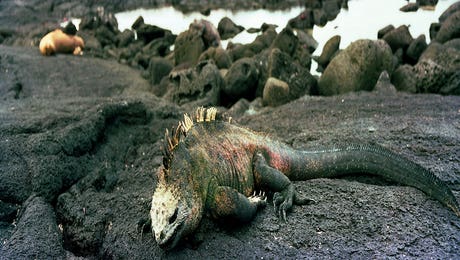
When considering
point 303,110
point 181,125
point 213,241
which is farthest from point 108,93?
point 213,241

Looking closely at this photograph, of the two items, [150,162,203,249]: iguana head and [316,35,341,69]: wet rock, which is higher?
[150,162,203,249]: iguana head

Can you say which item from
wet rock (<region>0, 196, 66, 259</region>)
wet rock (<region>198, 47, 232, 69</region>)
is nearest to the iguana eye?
wet rock (<region>0, 196, 66, 259</region>)

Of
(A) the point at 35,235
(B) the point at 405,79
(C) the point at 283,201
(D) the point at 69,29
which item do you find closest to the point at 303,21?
(B) the point at 405,79

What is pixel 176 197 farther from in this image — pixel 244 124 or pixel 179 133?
pixel 244 124

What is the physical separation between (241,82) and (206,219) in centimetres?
378

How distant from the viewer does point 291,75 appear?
5848 mm

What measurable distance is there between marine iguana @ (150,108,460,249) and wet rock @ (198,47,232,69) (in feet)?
14.0

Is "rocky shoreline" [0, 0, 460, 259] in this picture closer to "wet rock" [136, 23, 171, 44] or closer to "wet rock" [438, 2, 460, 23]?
"wet rock" [438, 2, 460, 23]

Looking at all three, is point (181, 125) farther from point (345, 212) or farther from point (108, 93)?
point (108, 93)

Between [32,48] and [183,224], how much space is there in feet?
28.5

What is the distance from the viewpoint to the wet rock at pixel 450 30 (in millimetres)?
6656

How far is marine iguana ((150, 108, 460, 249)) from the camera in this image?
2271mm

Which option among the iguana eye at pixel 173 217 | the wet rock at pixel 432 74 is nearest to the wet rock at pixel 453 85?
the wet rock at pixel 432 74

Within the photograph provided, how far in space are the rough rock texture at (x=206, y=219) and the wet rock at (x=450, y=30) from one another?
260 cm
